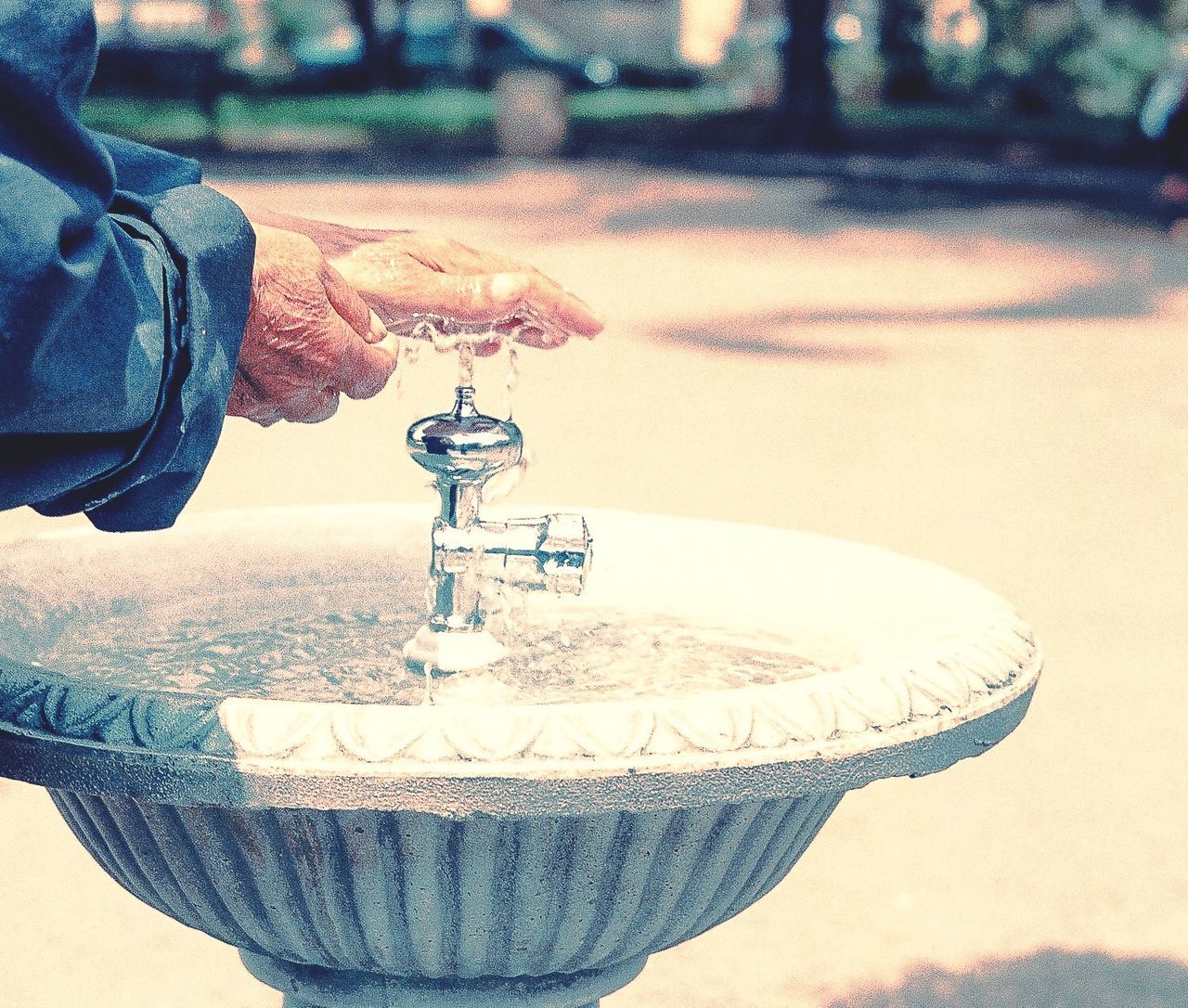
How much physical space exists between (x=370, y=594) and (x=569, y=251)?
9038 millimetres

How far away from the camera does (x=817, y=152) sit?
61.9 feet

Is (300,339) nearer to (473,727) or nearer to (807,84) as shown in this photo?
(473,727)

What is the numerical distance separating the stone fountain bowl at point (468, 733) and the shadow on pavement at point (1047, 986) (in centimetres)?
107

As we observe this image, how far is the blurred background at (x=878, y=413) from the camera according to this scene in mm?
3271

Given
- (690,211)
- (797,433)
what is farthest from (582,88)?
(797,433)

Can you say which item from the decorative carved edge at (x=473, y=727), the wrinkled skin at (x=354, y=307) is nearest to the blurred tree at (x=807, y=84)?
the wrinkled skin at (x=354, y=307)

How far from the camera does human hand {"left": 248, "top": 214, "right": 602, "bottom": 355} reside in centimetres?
176

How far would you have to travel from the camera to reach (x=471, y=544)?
6.48 feet

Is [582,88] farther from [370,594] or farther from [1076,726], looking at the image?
[370,594]

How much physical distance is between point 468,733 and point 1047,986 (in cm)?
188

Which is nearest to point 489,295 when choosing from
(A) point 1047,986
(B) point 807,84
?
(A) point 1047,986

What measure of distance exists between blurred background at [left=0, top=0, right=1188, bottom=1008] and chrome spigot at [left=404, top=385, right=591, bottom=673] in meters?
0.22

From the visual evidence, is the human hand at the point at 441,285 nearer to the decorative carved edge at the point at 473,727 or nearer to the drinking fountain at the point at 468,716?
the drinking fountain at the point at 468,716

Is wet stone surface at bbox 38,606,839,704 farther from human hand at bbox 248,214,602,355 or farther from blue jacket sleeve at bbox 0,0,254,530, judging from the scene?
blue jacket sleeve at bbox 0,0,254,530
